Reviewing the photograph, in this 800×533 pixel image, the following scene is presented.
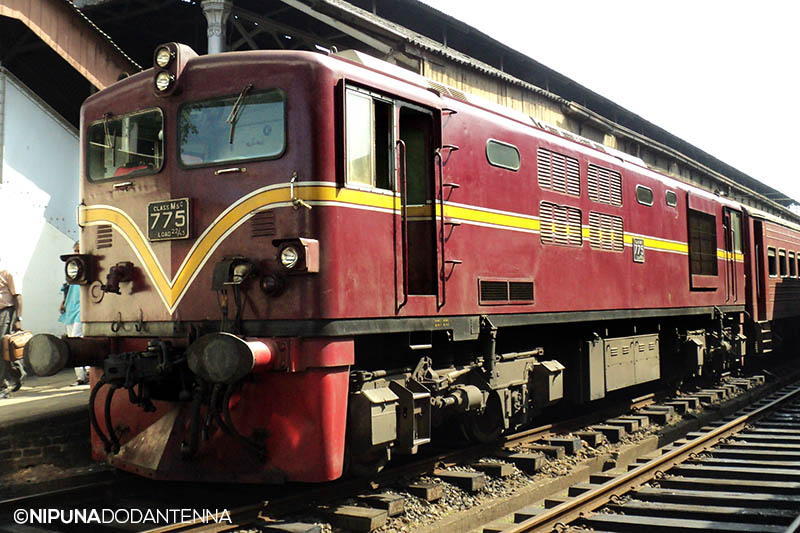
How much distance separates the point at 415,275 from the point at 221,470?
2394mm

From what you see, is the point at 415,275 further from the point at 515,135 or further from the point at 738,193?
the point at 738,193

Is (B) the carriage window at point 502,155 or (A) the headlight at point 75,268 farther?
(B) the carriage window at point 502,155

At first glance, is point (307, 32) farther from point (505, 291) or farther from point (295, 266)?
point (295, 266)

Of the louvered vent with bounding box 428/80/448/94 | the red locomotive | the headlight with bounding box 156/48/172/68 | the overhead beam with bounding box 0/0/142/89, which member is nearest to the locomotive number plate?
the red locomotive

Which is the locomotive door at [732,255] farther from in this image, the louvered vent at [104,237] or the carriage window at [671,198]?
the louvered vent at [104,237]

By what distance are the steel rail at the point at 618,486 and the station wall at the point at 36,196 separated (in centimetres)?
1004

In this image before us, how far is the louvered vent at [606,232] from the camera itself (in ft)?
31.4

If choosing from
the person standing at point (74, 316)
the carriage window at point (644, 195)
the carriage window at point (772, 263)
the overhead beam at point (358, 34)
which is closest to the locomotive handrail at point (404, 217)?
the person standing at point (74, 316)

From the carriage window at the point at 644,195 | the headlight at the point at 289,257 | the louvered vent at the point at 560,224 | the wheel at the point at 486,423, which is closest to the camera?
the headlight at the point at 289,257

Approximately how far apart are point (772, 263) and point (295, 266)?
15043 millimetres

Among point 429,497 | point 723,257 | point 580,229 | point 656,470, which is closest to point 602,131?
point 723,257

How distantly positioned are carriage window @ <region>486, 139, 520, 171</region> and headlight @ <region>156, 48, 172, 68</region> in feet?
10.5

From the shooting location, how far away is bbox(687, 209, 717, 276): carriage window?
42.0ft

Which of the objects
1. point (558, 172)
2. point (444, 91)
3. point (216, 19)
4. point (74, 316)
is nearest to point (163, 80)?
point (444, 91)
